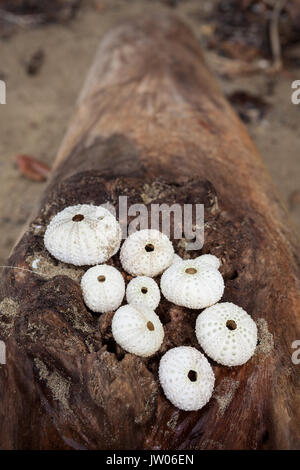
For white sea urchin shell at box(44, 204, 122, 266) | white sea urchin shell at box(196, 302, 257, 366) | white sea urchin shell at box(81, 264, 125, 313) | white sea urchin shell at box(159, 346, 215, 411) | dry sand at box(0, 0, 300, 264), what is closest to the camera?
white sea urchin shell at box(159, 346, 215, 411)

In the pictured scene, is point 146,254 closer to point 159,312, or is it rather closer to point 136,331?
point 159,312

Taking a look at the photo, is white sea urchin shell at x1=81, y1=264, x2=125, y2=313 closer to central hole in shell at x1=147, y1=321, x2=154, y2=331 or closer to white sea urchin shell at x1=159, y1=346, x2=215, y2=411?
central hole in shell at x1=147, y1=321, x2=154, y2=331

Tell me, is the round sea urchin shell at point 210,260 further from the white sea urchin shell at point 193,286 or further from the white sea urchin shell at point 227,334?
the white sea urchin shell at point 227,334

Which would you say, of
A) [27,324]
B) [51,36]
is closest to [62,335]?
[27,324]

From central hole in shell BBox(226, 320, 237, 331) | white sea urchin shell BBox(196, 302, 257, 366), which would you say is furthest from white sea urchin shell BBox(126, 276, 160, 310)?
central hole in shell BBox(226, 320, 237, 331)

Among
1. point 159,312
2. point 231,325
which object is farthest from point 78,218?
point 231,325

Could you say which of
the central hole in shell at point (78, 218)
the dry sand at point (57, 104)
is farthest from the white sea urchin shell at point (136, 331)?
the dry sand at point (57, 104)
